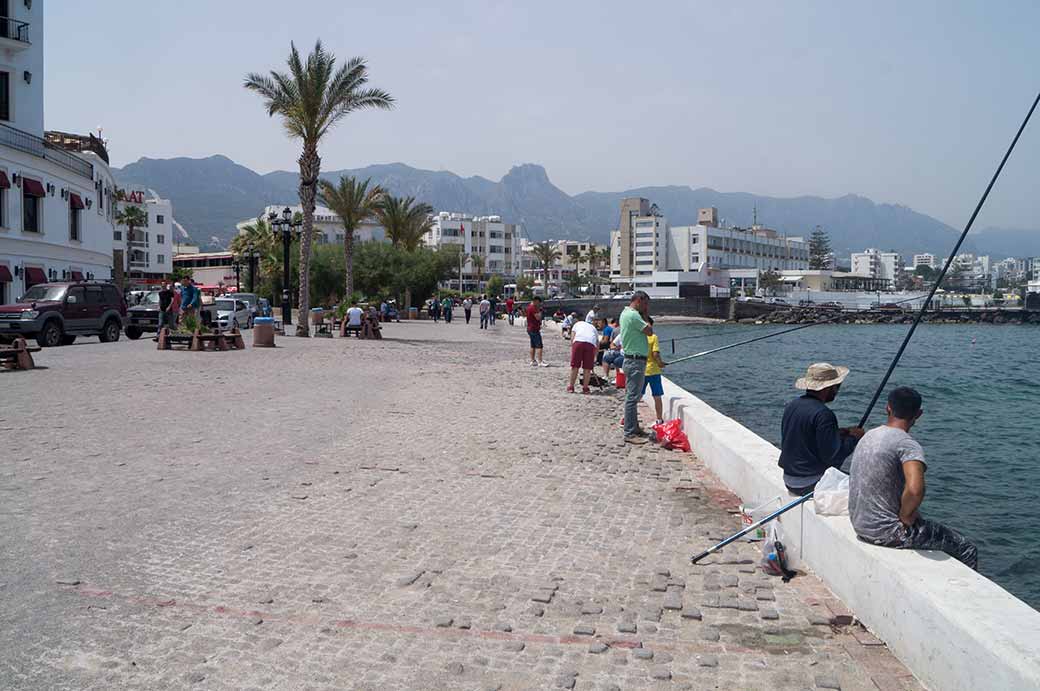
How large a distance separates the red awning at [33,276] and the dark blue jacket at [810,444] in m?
30.0

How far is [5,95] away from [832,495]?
37233mm

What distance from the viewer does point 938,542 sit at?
14.8 feet

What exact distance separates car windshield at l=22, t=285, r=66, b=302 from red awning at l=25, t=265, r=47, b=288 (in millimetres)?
7668

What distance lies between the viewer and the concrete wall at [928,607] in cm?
332

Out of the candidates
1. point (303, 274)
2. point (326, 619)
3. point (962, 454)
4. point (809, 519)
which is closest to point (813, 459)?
point (809, 519)

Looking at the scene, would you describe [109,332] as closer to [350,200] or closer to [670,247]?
[350,200]

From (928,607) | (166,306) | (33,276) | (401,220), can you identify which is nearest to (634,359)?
(928,607)

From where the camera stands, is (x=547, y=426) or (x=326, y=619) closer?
(x=326, y=619)

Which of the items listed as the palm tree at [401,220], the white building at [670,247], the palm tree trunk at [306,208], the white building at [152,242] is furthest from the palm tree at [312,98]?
the white building at [670,247]

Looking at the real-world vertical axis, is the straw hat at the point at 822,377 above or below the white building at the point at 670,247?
below

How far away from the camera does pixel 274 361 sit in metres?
18.3

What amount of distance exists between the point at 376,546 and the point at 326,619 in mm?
1285

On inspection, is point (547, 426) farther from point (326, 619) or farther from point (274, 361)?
point (274, 361)

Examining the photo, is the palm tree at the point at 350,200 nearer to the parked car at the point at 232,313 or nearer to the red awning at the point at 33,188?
the parked car at the point at 232,313
